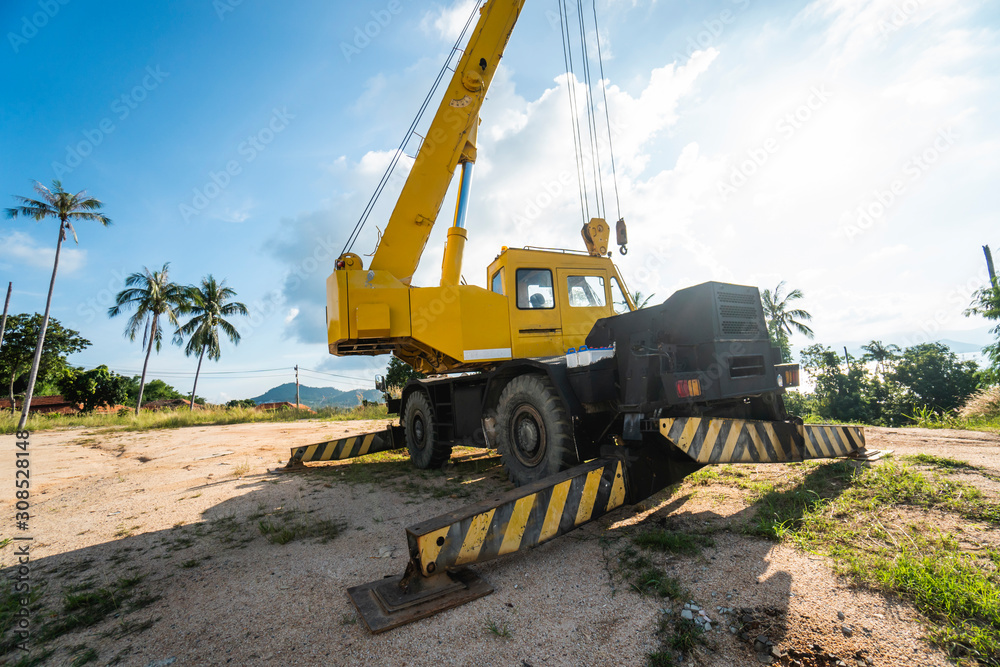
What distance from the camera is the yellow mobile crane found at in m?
2.97

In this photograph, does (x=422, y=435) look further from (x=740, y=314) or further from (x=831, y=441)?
(x=831, y=441)

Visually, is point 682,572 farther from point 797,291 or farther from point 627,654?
point 797,291

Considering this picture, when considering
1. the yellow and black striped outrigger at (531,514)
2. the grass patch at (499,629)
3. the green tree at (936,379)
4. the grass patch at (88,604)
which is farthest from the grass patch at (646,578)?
the green tree at (936,379)

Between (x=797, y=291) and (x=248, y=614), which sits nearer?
(x=248, y=614)

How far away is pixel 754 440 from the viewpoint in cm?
381

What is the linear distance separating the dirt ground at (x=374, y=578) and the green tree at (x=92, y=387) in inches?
1580

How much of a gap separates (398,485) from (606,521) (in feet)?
10.3

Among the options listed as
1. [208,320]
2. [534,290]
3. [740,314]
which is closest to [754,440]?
[740,314]

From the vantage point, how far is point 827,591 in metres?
2.34

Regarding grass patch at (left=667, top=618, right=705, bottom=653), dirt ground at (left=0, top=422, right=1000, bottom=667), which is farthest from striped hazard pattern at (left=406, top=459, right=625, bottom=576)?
grass patch at (left=667, top=618, right=705, bottom=653)

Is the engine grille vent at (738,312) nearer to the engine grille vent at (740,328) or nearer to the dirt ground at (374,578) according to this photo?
the engine grille vent at (740,328)

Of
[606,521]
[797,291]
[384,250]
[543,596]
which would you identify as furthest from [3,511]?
[797,291]

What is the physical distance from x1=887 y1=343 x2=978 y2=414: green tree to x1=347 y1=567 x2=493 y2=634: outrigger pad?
71.2 feet

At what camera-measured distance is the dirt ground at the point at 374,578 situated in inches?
81.4
